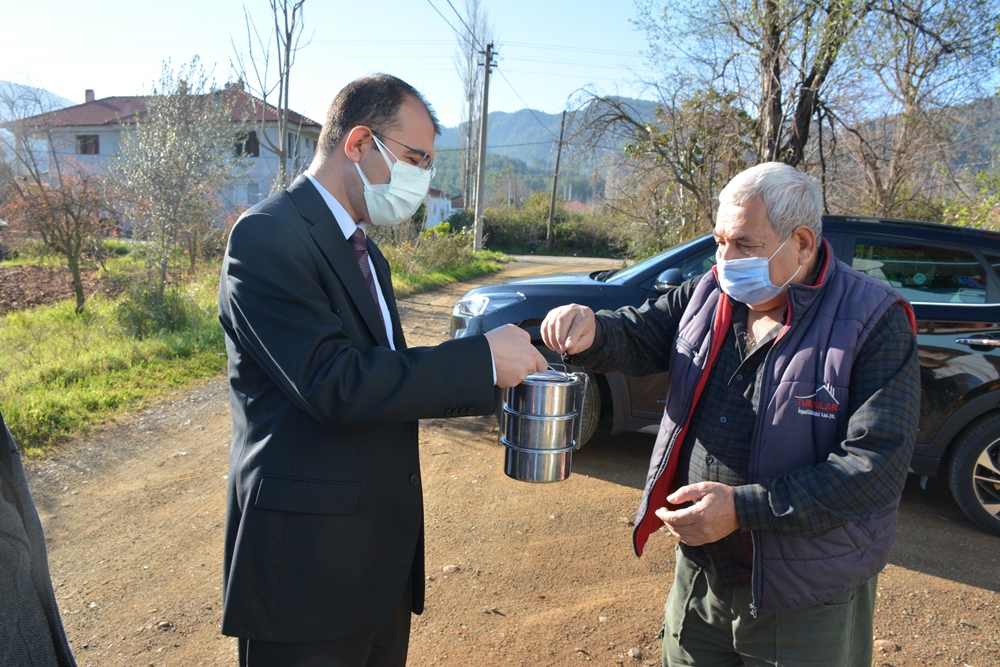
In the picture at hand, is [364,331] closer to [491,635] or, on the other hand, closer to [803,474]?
[803,474]

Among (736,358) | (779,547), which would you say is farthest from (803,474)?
(736,358)

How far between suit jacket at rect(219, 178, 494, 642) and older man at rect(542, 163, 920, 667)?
0.72 meters

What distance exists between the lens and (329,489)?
163 cm

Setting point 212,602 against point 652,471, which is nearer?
point 652,471

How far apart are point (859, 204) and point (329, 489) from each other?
43.2 ft

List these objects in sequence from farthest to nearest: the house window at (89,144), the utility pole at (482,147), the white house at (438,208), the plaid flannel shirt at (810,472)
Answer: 1. the white house at (438,208)
2. the house window at (89,144)
3. the utility pole at (482,147)
4. the plaid flannel shirt at (810,472)

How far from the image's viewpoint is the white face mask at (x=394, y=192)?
1884 millimetres

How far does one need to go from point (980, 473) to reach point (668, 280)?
2339mm

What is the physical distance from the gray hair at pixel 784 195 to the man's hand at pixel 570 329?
0.61m

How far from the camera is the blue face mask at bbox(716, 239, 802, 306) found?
6.33ft

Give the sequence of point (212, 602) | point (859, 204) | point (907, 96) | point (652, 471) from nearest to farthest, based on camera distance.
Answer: point (652, 471) < point (212, 602) < point (907, 96) < point (859, 204)

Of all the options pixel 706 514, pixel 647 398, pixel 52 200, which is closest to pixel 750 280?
pixel 706 514

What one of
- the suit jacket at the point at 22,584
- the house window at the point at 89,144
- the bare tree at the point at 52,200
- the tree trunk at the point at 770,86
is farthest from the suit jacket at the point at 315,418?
the house window at the point at 89,144

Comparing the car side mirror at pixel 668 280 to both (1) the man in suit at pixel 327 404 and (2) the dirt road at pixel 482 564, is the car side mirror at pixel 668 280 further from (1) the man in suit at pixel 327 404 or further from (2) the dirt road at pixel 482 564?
(1) the man in suit at pixel 327 404
